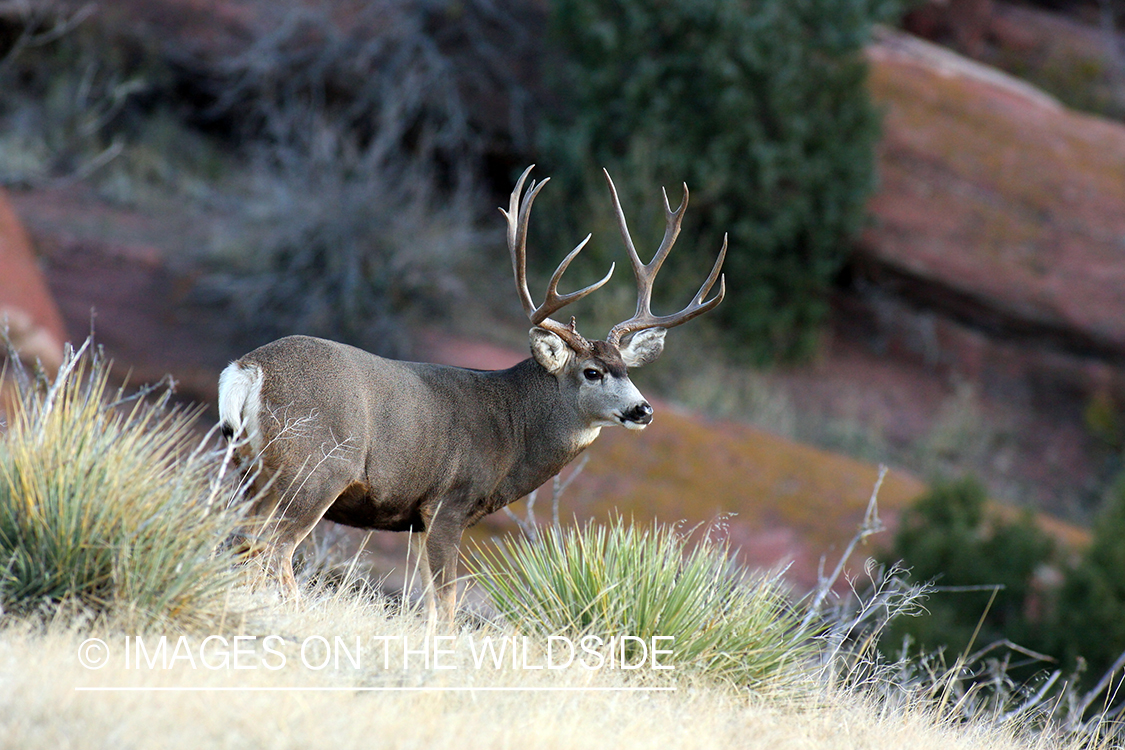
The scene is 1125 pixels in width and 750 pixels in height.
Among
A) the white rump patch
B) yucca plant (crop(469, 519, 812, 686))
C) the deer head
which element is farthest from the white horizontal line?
the deer head

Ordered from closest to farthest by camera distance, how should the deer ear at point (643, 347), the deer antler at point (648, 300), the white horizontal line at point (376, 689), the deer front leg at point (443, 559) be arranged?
the white horizontal line at point (376, 689), the deer front leg at point (443, 559), the deer antler at point (648, 300), the deer ear at point (643, 347)

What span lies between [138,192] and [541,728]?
14702 millimetres

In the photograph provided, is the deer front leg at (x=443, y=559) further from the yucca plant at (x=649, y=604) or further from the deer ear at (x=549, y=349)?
the deer ear at (x=549, y=349)

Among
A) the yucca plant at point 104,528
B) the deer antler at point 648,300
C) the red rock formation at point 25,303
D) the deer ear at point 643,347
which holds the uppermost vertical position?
the deer antler at point 648,300

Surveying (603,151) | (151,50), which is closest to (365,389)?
(603,151)

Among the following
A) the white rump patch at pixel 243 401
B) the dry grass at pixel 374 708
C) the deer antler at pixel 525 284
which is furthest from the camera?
the deer antler at pixel 525 284

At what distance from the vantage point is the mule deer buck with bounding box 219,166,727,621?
5.45 m

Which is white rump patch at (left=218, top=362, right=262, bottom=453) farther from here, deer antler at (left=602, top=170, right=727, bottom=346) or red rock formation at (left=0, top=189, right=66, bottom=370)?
red rock formation at (left=0, top=189, right=66, bottom=370)

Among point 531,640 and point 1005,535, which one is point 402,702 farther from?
point 1005,535

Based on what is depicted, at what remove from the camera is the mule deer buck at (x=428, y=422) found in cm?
545

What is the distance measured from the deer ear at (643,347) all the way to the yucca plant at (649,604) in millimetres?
1331

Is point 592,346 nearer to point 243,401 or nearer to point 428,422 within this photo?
point 428,422

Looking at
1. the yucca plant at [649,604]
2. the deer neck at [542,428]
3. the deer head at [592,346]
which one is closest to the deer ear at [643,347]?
the deer head at [592,346]

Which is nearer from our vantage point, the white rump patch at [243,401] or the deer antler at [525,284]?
the white rump patch at [243,401]
